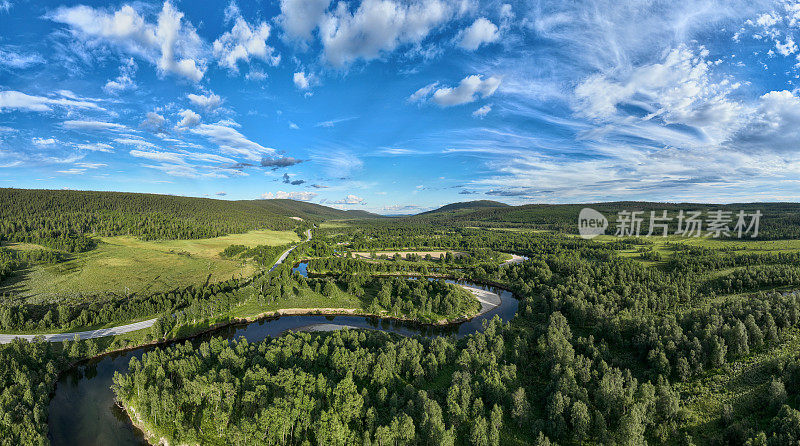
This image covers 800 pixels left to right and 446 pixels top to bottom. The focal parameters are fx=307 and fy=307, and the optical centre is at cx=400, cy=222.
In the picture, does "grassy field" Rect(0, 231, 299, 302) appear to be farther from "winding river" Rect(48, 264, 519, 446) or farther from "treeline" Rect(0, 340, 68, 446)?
"treeline" Rect(0, 340, 68, 446)

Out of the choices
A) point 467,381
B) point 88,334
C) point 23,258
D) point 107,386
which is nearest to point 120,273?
point 23,258

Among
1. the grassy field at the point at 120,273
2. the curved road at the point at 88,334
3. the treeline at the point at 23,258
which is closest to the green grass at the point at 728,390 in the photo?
the curved road at the point at 88,334

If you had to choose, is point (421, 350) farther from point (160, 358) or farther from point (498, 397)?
point (160, 358)

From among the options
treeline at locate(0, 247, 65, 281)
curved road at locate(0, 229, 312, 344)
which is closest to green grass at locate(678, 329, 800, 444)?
curved road at locate(0, 229, 312, 344)

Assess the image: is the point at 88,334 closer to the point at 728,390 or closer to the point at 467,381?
the point at 467,381

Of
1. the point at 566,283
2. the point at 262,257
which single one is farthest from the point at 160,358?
the point at 262,257
